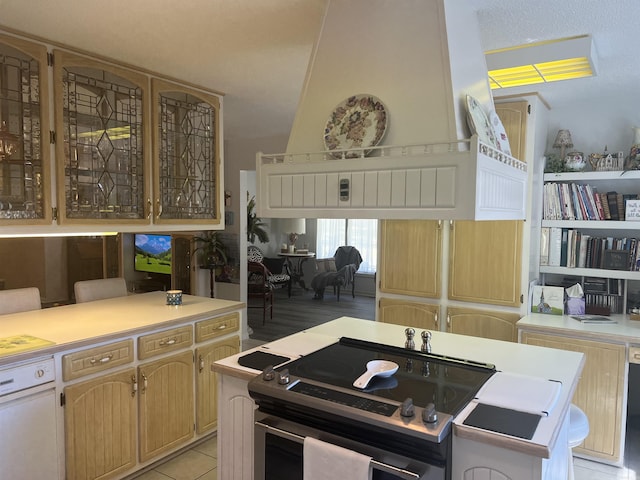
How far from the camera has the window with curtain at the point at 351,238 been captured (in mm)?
9180

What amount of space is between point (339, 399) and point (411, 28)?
4.79ft

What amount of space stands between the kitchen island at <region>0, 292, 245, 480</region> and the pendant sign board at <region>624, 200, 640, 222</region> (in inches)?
110

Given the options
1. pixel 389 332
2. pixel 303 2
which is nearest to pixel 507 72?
pixel 303 2

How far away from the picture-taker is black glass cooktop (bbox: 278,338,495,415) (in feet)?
5.58

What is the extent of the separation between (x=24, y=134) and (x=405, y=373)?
2319 mm

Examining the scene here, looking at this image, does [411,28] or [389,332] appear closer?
[411,28]

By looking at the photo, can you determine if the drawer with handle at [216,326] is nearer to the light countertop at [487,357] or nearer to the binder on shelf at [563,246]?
the light countertop at [487,357]

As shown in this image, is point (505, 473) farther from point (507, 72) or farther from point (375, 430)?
point (507, 72)

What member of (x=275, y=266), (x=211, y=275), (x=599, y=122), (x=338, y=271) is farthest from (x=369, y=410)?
(x=275, y=266)

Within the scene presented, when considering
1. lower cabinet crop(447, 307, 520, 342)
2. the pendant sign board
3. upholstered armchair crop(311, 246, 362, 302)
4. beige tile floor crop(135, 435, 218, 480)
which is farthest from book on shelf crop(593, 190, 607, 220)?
upholstered armchair crop(311, 246, 362, 302)

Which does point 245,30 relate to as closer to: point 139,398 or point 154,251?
point 139,398

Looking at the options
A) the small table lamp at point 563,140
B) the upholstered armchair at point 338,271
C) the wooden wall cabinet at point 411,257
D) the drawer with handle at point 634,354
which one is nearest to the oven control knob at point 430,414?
the drawer with handle at point 634,354

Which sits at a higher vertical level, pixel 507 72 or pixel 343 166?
pixel 507 72

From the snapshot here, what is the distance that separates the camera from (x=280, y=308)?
7824 mm
